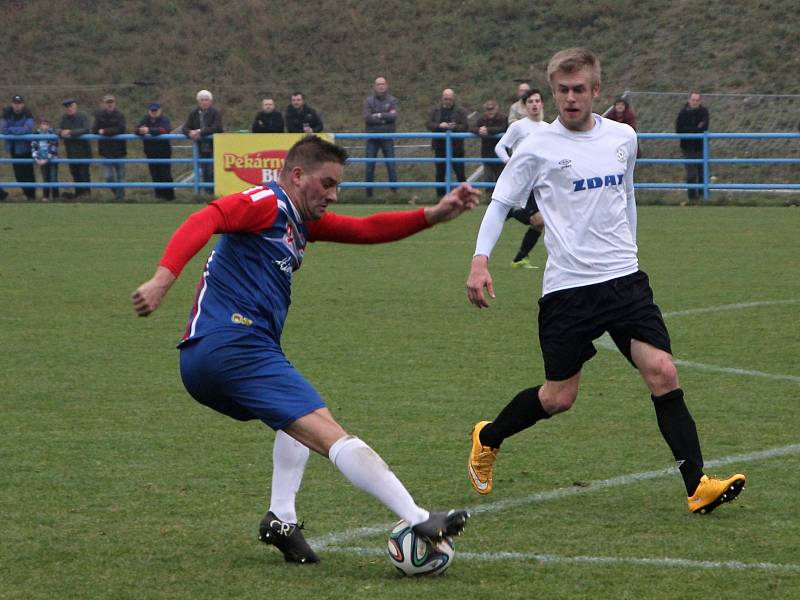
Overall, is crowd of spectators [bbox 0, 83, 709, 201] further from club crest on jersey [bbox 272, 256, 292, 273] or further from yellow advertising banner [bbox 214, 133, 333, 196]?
club crest on jersey [bbox 272, 256, 292, 273]

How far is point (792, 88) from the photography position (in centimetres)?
3114

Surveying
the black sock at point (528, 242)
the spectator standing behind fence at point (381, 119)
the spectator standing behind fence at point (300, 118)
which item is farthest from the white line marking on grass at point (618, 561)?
the spectator standing behind fence at point (381, 119)

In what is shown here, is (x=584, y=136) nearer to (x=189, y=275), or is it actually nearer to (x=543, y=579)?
(x=543, y=579)

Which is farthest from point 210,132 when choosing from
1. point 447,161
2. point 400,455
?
point 400,455

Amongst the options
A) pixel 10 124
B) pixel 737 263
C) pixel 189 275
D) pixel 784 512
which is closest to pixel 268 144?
pixel 10 124

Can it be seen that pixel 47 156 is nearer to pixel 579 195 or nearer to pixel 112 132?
pixel 112 132

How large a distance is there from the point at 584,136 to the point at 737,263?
956 centimetres

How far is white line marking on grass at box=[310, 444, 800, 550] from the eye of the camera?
512 cm

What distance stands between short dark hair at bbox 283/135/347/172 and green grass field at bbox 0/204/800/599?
1.36 metres

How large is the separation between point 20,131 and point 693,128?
12.2m

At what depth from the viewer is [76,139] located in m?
25.8

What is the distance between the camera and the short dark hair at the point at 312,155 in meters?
4.78

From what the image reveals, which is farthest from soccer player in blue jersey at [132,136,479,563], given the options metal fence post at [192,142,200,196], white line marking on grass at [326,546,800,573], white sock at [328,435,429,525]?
metal fence post at [192,142,200,196]

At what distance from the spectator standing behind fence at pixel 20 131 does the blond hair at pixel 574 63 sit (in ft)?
71.1
